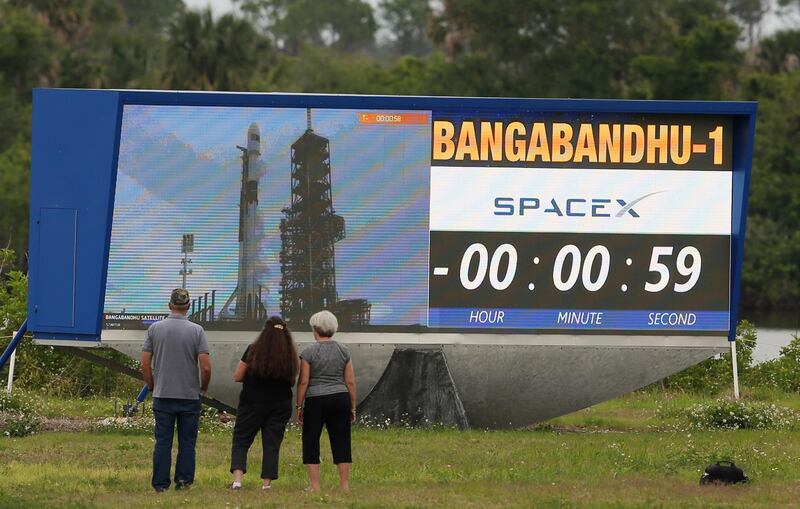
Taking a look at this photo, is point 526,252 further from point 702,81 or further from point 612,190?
point 702,81

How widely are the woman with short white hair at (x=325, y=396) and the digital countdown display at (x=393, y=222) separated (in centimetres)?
518

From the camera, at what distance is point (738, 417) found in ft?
67.3

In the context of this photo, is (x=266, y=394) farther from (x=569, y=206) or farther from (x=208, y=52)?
(x=208, y=52)

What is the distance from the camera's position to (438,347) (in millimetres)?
19625

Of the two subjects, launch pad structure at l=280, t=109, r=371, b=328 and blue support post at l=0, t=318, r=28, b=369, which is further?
launch pad structure at l=280, t=109, r=371, b=328

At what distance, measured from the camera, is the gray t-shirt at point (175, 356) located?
47.2ft

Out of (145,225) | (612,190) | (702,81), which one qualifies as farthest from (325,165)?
(702,81)

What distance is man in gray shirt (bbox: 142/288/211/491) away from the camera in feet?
47.2

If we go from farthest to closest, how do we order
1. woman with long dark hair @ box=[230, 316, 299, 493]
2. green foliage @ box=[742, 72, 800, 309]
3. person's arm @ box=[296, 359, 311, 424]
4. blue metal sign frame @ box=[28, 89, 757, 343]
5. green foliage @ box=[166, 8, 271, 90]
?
green foliage @ box=[166, 8, 271, 90] < green foliage @ box=[742, 72, 800, 309] < blue metal sign frame @ box=[28, 89, 757, 343] < woman with long dark hair @ box=[230, 316, 299, 493] < person's arm @ box=[296, 359, 311, 424]

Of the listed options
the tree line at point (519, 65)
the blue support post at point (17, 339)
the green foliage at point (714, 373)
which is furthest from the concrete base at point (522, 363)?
the tree line at point (519, 65)

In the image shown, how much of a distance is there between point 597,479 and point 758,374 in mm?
→ 12491

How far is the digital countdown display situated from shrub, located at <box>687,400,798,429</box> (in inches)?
57.3

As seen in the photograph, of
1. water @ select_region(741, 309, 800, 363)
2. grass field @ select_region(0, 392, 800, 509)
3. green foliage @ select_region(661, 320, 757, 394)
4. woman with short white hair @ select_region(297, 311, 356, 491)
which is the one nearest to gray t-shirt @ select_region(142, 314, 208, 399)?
grass field @ select_region(0, 392, 800, 509)

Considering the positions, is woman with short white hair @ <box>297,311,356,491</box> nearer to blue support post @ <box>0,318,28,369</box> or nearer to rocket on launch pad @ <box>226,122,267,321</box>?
rocket on launch pad @ <box>226,122,267,321</box>
